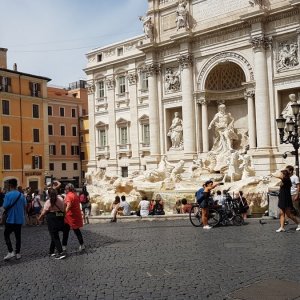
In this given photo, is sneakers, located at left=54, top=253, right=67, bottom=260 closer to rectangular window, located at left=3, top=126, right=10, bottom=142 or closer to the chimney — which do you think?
rectangular window, located at left=3, top=126, right=10, bottom=142

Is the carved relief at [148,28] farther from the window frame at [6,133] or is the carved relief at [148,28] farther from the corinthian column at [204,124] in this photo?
the window frame at [6,133]

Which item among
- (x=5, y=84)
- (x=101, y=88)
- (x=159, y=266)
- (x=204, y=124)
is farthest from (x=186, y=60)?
(x=159, y=266)

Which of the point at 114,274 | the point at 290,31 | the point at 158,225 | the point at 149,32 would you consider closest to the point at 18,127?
the point at 149,32

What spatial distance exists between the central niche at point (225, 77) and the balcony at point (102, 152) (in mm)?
11784

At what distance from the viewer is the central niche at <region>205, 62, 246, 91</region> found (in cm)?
3259

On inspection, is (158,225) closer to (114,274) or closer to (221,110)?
(114,274)

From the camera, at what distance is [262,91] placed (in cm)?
2938

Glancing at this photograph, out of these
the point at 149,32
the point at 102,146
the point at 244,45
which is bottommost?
the point at 102,146

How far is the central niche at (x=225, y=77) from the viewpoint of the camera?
107 feet

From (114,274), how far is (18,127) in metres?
41.0

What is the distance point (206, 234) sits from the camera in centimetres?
1342

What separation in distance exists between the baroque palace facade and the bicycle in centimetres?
1381

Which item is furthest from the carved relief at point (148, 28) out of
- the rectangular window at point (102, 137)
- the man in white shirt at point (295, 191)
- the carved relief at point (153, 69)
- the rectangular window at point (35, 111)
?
the man in white shirt at point (295, 191)

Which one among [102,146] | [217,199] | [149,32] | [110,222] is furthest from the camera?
[102,146]
